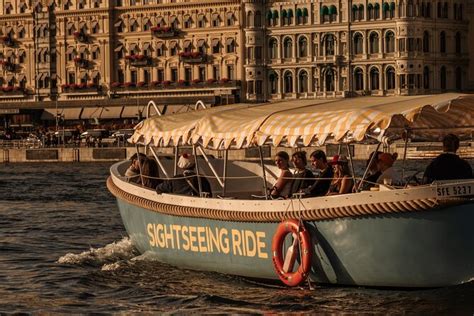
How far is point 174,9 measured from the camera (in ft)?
393

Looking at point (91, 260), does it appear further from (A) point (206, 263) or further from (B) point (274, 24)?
(B) point (274, 24)

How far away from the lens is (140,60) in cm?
11994

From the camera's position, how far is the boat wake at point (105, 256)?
89.1ft

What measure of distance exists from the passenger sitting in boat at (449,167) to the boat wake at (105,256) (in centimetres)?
722

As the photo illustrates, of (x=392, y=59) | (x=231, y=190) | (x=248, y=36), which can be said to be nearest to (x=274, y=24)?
(x=248, y=36)

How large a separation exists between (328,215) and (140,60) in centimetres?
9960

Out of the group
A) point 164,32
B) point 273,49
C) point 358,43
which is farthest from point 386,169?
point 164,32

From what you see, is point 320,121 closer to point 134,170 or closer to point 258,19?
point 134,170

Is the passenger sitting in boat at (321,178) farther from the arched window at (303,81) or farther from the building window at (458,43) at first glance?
the building window at (458,43)

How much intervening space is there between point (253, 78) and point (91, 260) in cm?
8810

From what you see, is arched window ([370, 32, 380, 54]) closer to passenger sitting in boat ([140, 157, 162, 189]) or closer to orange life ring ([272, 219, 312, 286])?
passenger sitting in boat ([140, 157, 162, 189])

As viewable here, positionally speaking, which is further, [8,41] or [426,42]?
[8,41]

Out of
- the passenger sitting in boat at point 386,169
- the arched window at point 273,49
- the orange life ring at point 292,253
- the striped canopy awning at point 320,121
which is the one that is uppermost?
the arched window at point 273,49

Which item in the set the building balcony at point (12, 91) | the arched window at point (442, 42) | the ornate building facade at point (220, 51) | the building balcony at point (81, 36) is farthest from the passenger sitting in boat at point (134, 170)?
the building balcony at point (12, 91)
